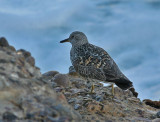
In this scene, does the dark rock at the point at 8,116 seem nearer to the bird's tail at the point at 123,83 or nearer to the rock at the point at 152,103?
the bird's tail at the point at 123,83

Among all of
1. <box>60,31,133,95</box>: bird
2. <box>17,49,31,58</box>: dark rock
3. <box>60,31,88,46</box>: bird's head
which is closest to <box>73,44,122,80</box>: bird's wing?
<box>60,31,133,95</box>: bird

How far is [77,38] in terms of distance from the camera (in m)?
8.39

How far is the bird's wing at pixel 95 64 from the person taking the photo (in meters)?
6.86

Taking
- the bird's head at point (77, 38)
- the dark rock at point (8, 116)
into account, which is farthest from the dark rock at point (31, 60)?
the bird's head at point (77, 38)

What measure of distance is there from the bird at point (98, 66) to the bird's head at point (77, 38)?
692 millimetres

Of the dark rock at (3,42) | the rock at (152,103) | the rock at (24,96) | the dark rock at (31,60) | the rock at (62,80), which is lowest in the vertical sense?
the rock at (24,96)

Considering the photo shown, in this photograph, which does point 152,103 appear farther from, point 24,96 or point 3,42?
point 24,96

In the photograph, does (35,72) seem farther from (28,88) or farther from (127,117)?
(127,117)

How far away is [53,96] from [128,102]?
408 cm

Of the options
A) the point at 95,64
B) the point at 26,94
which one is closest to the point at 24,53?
the point at 26,94

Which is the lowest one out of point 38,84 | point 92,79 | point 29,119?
point 29,119

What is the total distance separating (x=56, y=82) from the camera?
7.44 m

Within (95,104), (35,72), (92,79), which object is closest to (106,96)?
(92,79)

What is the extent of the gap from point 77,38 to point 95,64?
175 centimetres
